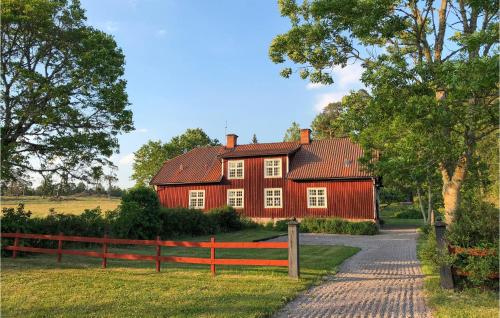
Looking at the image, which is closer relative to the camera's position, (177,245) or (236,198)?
(177,245)

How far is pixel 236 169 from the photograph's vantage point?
3161cm

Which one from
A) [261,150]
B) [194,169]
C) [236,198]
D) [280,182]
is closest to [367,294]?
[280,182]

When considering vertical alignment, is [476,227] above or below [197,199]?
below

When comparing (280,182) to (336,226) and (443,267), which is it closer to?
(336,226)

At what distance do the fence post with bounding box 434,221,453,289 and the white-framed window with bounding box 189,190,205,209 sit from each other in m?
25.7

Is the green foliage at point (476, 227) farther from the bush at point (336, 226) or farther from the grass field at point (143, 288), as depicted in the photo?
the bush at point (336, 226)

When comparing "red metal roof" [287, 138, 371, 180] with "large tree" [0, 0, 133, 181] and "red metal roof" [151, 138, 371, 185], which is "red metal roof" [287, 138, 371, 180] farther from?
"large tree" [0, 0, 133, 181]

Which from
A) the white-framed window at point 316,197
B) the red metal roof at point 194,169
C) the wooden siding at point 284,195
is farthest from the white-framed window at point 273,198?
the red metal roof at point 194,169

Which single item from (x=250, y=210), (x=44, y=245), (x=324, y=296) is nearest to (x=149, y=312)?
(x=324, y=296)

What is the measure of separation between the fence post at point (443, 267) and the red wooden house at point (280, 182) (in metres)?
18.7

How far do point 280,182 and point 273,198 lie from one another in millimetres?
1389

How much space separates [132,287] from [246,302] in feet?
9.11

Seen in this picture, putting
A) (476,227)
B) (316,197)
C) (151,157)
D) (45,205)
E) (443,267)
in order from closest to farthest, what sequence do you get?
(476,227) < (443,267) < (316,197) < (45,205) < (151,157)

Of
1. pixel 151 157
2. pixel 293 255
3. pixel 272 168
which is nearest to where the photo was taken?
pixel 293 255
